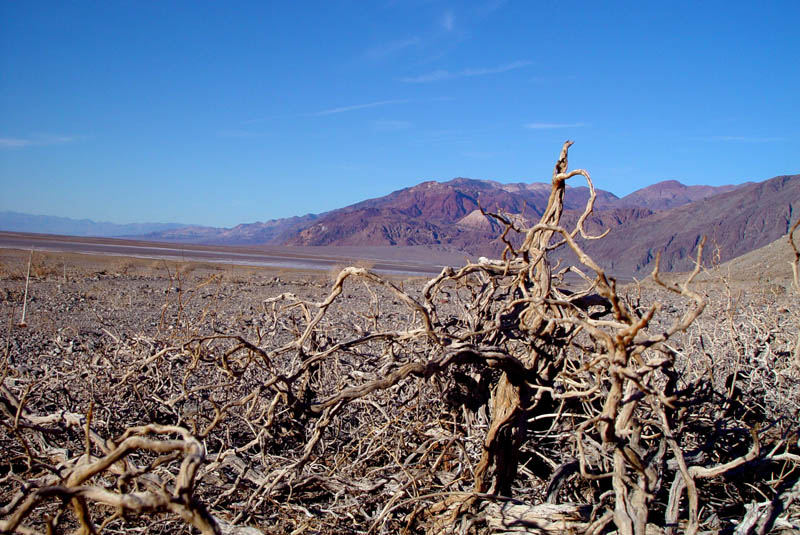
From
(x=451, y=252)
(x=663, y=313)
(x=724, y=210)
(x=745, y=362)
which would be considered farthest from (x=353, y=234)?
(x=745, y=362)

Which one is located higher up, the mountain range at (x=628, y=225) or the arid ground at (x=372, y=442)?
the mountain range at (x=628, y=225)

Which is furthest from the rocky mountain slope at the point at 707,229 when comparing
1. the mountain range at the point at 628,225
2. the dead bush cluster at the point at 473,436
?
the dead bush cluster at the point at 473,436

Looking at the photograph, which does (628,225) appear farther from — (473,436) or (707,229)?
(473,436)

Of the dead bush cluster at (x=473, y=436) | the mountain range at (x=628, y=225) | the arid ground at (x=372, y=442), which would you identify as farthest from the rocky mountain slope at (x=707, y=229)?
the dead bush cluster at (x=473, y=436)

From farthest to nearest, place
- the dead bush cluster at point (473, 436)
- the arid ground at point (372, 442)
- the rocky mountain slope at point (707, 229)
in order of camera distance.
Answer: the rocky mountain slope at point (707, 229), the arid ground at point (372, 442), the dead bush cluster at point (473, 436)

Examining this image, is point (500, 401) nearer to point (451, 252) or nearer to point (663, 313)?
point (663, 313)

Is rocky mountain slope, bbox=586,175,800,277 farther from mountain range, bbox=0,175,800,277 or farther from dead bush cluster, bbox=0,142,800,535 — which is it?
dead bush cluster, bbox=0,142,800,535

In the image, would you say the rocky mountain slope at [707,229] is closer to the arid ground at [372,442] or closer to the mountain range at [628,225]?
the mountain range at [628,225]

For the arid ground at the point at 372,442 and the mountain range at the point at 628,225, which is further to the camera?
the mountain range at the point at 628,225

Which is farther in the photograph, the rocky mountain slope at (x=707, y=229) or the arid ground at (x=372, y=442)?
the rocky mountain slope at (x=707, y=229)

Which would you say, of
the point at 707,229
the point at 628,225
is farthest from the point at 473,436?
the point at 628,225

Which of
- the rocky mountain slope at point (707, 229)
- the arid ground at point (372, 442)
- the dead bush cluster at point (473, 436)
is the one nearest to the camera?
the dead bush cluster at point (473, 436)

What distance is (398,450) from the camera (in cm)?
271

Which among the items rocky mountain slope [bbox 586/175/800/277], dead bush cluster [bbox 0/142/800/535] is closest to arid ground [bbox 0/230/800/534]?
dead bush cluster [bbox 0/142/800/535]
